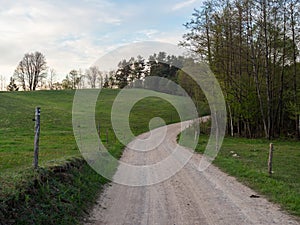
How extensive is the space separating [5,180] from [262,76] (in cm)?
2721

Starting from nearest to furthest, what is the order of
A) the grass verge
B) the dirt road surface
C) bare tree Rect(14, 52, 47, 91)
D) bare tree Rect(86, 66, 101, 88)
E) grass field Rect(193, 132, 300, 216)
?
the grass verge < the dirt road surface < grass field Rect(193, 132, 300, 216) < bare tree Rect(86, 66, 101, 88) < bare tree Rect(14, 52, 47, 91)

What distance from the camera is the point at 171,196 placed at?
9008 millimetres

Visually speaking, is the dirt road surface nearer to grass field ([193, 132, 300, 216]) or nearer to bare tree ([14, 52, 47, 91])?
grass field ([193, 132, 300, 216])

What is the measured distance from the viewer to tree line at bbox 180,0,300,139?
1110 inches

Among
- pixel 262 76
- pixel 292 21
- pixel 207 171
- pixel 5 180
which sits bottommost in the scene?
pixel 207 171

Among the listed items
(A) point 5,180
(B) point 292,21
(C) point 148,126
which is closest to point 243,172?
(A) point 5,180

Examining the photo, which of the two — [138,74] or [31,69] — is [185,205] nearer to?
[138,74]

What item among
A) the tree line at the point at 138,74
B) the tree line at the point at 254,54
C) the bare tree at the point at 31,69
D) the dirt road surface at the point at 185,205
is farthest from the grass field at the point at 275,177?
the bare tree at the point at 31,69

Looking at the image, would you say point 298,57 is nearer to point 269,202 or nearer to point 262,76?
point 262,76

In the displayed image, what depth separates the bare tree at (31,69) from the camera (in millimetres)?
82750

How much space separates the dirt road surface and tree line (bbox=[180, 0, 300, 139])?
19.7m

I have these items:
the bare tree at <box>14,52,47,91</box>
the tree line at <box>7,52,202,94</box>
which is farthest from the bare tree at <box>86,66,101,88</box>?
the bare tree at <box>14,52,47,91</box>

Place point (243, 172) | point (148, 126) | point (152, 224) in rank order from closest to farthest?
point (152, 224), point (243, 172), point (148, 126)

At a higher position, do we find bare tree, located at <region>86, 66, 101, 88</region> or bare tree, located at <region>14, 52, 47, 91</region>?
bare tree, located at <region>14, 52, 47, 91</region>
